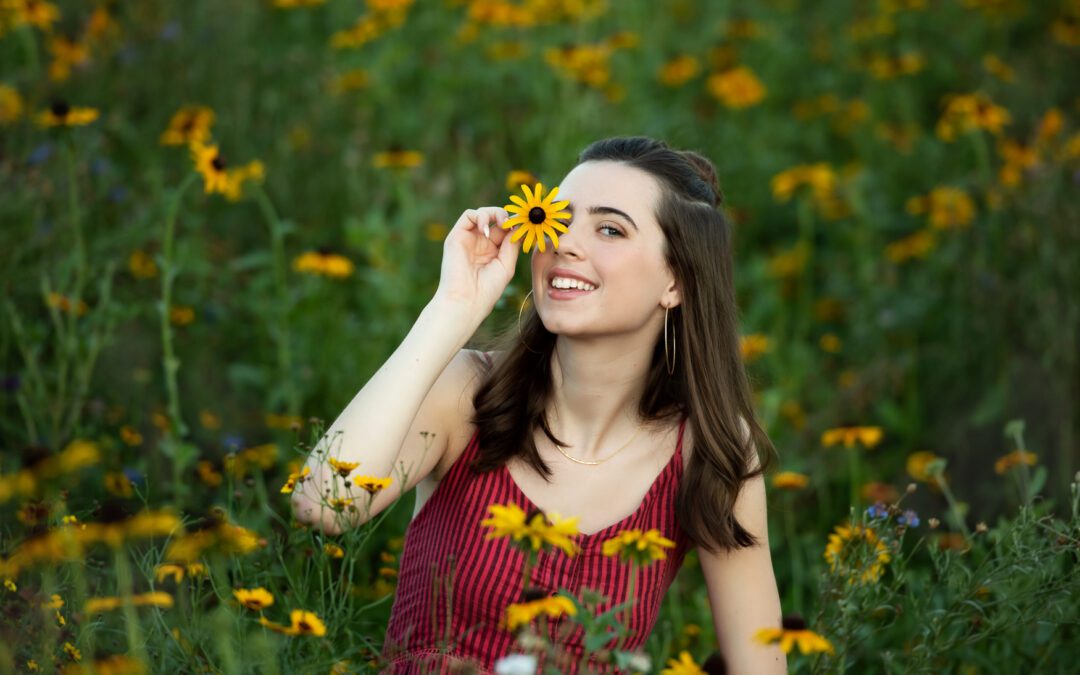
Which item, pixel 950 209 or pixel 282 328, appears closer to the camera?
pixel 282 328

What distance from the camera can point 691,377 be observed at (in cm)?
243

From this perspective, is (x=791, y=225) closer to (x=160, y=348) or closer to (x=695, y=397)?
(x=160, y=348)

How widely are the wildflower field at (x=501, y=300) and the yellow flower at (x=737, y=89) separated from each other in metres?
0.02

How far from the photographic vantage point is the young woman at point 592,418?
2.25 metres

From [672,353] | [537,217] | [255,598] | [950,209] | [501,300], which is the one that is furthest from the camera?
[950,209]

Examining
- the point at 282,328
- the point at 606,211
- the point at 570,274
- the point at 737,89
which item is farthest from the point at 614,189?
the point at 737,89

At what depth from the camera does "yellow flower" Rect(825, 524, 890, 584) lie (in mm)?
2240

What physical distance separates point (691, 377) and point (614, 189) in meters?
0.37

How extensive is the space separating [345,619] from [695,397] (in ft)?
2.60

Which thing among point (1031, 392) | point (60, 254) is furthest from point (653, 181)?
point (1031, 392)

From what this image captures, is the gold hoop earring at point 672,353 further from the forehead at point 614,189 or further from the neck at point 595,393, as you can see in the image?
the forehead at point 614,189

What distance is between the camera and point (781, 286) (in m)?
4.96

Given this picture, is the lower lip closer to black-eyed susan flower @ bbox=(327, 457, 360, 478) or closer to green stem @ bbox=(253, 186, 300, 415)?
black-eyed susan flower @ bbox=(327, 457, 360, 478)

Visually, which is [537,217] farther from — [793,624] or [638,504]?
[793,624]
